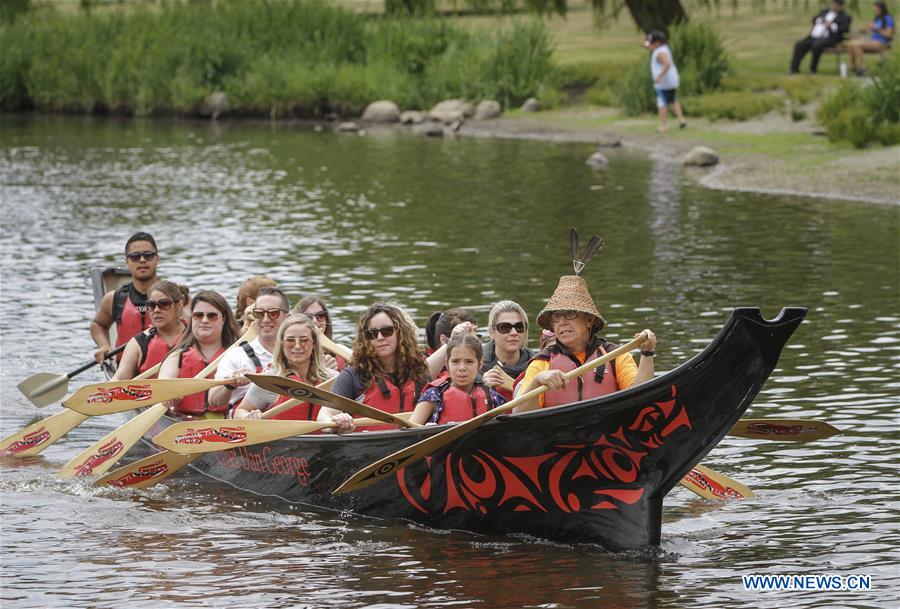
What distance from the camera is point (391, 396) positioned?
1011 cm

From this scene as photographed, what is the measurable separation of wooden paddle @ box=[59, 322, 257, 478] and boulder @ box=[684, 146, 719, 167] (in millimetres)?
17636

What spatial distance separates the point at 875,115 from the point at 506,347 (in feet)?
57.8

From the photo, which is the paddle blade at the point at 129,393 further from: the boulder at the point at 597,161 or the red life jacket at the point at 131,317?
the boulder at the point at 597,161

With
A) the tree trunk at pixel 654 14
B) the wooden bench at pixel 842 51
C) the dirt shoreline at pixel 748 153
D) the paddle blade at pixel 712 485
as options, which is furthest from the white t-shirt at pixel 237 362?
the tree trunk at pixel 654 14

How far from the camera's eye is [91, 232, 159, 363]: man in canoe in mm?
13250

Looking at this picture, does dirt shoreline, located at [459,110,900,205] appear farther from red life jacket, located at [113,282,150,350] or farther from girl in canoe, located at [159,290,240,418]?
girl in canoe, located at [159,290,240,418]

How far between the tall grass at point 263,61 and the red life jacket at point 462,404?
28548 mm

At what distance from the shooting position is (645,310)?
16.1m

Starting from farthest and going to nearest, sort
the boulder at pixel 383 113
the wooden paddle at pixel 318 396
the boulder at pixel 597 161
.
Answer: the boulder at pixel 383 113, the boulder at pixel 597 161, the wooden paddle at pixel 318 396

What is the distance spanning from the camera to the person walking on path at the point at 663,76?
30.5 m

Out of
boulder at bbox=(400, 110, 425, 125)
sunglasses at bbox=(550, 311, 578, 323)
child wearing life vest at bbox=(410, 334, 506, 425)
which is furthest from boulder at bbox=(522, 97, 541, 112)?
sunglasses at bbox=(550, 311, 578, 323)

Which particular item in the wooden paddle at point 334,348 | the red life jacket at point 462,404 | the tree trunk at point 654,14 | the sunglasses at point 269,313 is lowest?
the wooden paddle at point 334,348

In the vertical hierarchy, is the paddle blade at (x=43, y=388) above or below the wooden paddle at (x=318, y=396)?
below

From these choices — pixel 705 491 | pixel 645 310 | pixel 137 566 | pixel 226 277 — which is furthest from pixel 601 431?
pixel 226 277
